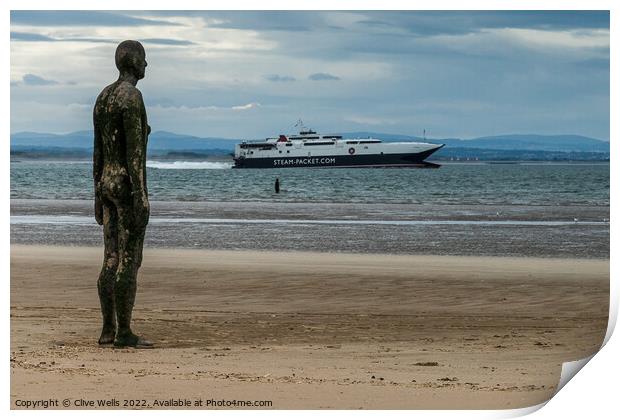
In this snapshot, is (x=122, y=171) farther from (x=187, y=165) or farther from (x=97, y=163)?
(x=187, y=165)

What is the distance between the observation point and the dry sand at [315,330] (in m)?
6.82

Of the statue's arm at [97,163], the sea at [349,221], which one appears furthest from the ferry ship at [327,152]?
the statue's arm at [97,163]

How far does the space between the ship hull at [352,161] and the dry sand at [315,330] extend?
7634 cm

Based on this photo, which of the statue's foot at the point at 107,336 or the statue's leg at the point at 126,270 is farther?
the statue's foot at the point at 107,336

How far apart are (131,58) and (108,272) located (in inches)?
59.3

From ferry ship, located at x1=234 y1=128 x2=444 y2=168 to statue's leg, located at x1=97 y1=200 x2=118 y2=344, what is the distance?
82.1m

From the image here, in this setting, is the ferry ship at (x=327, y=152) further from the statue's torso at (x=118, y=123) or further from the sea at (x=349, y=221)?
the statue's torso at (x=118, y=123)

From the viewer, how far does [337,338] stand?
29.4ft

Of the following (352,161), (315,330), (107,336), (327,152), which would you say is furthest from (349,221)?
(327,152)

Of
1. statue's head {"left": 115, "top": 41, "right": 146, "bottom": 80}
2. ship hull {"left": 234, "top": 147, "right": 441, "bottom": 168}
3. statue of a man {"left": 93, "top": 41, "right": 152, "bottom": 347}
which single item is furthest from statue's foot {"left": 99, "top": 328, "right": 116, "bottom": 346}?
ship hull {"left": 234, "top": 147, "right": 441, "bottom": 168}

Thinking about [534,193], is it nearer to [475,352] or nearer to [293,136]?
[475,352]

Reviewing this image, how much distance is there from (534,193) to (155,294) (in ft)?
116

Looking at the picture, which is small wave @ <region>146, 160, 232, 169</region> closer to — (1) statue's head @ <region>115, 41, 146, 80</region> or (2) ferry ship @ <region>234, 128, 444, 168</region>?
(2) ferry ship @ <region>234, 128, 444, 168</region>

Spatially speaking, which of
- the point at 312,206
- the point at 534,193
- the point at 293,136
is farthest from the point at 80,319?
the point at 293,136
